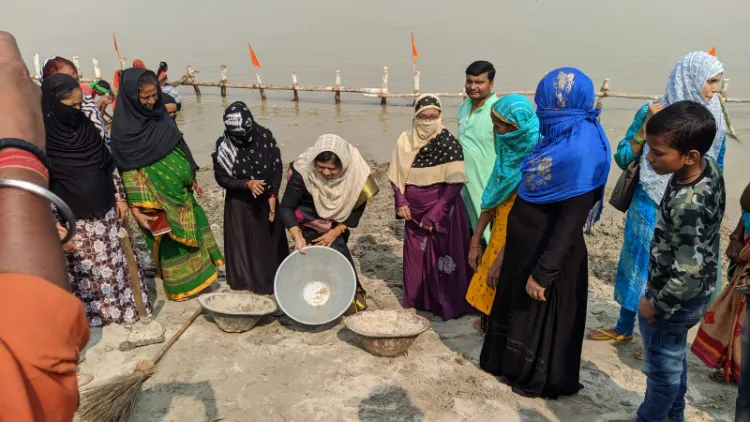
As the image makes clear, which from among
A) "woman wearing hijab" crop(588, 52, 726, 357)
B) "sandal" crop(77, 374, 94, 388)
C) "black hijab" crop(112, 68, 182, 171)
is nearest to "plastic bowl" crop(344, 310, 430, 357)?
"woman wearing hijab" crop(588, 52, 726, 357)

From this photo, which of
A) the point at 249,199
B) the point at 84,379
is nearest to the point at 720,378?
the point at 249,199

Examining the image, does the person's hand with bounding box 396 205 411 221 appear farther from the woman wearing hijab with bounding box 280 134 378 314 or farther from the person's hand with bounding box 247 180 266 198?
the person's hand with bounding box 247 180 266 198

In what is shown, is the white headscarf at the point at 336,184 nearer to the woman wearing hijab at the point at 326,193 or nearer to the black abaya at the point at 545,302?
the woman wearing hijab at the point at 326,193

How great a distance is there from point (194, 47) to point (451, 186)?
2902 centimetres

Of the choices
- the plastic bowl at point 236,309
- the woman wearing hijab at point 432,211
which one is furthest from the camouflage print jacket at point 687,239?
the plastic bowl at point 236,309

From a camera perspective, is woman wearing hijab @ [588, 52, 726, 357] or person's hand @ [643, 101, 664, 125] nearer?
person's hand @ [643, 101, 664, 125]

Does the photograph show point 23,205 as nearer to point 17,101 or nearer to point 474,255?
point 17,101

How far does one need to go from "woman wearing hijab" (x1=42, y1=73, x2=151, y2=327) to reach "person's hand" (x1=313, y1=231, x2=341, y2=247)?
4.70 feet

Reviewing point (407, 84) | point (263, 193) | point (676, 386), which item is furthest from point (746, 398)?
point (407, 84)

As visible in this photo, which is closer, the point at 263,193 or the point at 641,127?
the point at 641,127

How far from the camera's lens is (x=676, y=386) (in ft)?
7.85

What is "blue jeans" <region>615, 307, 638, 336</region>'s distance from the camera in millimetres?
3639

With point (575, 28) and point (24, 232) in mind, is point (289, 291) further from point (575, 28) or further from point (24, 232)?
point (575, 28)

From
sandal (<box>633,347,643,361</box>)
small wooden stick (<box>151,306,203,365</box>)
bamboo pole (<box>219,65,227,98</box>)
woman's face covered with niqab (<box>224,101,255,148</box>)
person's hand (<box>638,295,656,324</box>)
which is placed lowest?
sandal (<box>633,347,643,361</box>)
